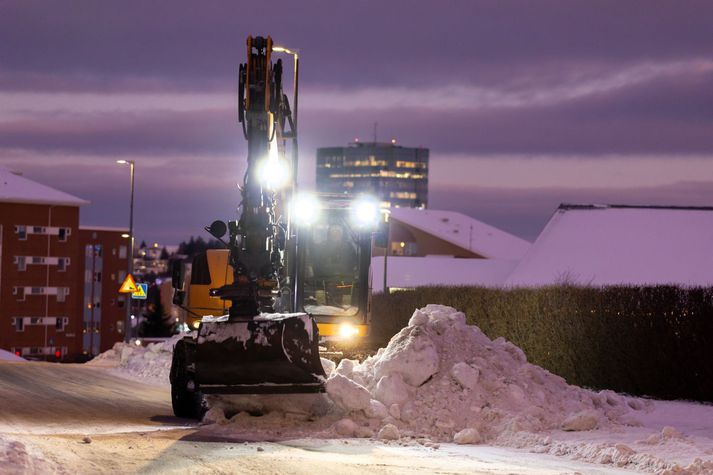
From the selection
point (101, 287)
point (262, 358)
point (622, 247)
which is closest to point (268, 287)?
point (262, 358)

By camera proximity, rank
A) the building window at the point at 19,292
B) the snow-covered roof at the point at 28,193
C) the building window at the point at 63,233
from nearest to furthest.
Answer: the snow-covered roof at the point at 28,193 → the building window at the point at 19,292 → the building window at the point at 63,233

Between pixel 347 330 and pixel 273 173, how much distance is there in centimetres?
551

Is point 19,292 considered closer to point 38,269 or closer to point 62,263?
point 38,269

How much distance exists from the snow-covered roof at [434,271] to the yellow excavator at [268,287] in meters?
40.1

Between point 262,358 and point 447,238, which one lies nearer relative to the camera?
point 262,358

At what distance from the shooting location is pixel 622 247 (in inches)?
1845

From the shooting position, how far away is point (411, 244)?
96375 mm

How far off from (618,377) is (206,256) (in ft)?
31.4

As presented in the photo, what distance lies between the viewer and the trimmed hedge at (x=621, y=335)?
22016 millimetres

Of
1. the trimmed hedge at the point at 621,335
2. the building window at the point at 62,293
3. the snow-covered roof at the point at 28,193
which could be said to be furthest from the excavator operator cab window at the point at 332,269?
the building window at the point at 62,293

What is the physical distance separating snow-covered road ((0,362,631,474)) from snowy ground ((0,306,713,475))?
29mm

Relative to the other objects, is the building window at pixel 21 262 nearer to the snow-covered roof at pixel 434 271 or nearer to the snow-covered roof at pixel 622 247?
the snow-covered roof at pixel 434 271

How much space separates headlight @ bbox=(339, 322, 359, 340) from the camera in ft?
79.4

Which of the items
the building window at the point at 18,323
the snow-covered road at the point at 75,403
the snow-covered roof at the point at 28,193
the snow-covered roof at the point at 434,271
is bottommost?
the building window at the point at 18,323
